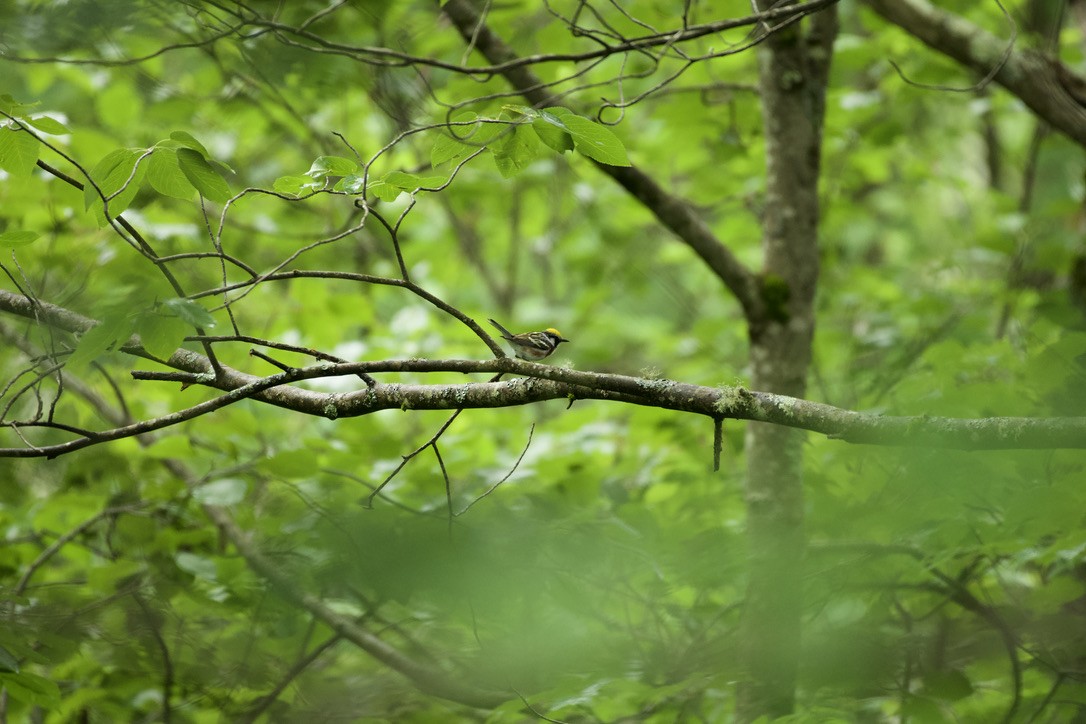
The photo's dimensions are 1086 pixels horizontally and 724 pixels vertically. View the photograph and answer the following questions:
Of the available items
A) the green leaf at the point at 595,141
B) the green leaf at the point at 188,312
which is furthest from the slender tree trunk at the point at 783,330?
the green leaf at the point at 188,312

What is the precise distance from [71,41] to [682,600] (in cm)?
344

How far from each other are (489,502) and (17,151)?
1.92 m

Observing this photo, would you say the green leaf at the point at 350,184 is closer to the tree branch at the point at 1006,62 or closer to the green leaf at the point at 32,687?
the green leaf at the point at 32,687

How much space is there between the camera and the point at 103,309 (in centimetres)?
181

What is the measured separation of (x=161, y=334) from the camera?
1705 millimetres

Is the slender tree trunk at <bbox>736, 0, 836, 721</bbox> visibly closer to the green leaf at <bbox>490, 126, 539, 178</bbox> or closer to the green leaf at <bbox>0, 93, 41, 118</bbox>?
the green leaf at <bbox>490, 126, 539, 178</bbox>

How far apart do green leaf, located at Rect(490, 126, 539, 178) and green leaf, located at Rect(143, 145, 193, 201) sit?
0.75 m

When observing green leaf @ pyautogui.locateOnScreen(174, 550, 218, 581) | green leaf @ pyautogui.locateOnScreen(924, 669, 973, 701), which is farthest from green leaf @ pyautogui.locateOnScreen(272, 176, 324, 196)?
green leaf @ pyautogui.locateOnScreen(924, 669, 973, 701)

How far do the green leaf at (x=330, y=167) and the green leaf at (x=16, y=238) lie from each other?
2.29 ft

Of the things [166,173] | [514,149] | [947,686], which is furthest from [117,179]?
[947,686]

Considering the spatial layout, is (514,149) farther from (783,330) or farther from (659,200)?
(783,330)

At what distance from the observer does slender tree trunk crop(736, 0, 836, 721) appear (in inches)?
116

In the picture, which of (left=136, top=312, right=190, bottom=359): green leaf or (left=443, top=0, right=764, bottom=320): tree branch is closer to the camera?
(left=136, top=312, right=190, bottom=359): green leaf

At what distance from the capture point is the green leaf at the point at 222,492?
308 cm
